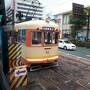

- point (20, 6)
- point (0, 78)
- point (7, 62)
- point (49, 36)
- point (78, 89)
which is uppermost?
point (20, 6)

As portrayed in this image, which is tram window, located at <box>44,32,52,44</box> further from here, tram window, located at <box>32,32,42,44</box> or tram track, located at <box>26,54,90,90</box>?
tram track, located at <box>26,54,90,90</box>

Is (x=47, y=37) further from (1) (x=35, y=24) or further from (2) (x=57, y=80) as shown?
(2) (x=57, y=80)

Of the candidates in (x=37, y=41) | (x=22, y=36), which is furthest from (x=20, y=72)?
(x=22, y=36)

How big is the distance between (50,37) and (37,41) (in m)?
0.96

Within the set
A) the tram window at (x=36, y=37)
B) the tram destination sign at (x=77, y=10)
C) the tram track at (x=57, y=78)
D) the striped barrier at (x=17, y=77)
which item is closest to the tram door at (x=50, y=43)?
the tram window at (x=36, y=37)

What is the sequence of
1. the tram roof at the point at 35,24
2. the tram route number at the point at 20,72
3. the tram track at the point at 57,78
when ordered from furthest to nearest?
1. the tram roof at the point at 35,24
2. the tram track at the point at 57,78
3. the tram route number at the point at 20,72

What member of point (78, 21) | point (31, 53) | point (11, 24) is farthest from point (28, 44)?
point (78, 21)

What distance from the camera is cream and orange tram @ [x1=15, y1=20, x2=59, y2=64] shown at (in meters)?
9.30

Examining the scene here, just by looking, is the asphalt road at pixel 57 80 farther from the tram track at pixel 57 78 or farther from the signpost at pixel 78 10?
the signpost at pixel 78 10

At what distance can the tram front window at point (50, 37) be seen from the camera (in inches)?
→ 392

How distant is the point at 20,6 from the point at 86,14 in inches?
843

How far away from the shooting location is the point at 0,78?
623cm

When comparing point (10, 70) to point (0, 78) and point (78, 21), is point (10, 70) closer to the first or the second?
point (0, 78)

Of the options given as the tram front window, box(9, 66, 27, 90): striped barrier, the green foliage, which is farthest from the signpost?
box(9, 66, 27, 90): striped barrier
